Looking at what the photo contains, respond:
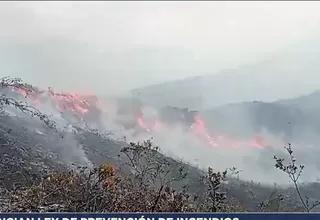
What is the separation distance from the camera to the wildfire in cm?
834

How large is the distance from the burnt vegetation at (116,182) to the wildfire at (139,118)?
67cm

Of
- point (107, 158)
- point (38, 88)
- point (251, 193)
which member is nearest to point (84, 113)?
point (38, 88)

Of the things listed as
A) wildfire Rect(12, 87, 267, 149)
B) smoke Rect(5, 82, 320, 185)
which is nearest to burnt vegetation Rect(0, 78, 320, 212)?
smoke Rect(5, 82, 320, 185)

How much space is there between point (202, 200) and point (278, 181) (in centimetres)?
166

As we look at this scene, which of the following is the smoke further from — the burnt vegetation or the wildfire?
the burnt vegetation

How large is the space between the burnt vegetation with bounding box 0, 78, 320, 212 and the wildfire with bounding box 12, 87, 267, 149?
67 centimetres

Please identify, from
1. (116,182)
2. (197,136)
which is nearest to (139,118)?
(197,136)

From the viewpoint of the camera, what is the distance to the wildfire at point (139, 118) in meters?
8.34

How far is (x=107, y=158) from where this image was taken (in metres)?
7.91

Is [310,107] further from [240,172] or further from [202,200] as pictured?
[202,200]

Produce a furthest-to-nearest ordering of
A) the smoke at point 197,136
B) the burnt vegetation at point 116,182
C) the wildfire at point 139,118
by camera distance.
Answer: the wildfire at point 139,118 → the smoke at point 197,136 → the burnt vegetation at point 116,182

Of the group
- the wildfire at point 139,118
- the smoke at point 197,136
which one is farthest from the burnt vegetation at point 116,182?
the wildfire at point 139,118

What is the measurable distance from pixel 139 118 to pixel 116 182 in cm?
357

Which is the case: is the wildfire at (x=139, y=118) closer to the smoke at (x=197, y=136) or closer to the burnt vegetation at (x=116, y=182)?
the smoke at (x=197, y=136)
